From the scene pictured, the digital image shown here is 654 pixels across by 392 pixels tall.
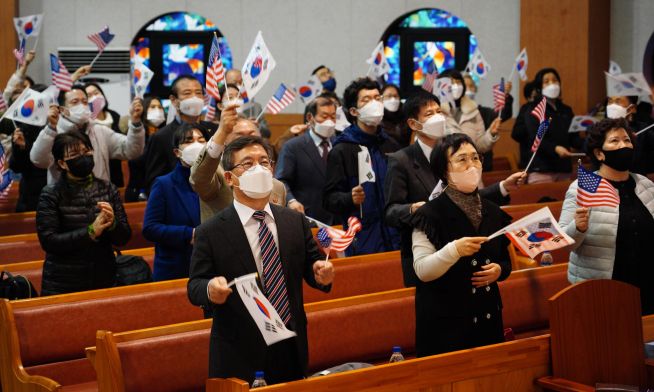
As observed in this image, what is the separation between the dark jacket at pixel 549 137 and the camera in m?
8.74

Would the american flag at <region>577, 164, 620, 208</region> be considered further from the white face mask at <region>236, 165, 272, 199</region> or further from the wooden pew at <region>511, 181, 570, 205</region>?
the wooden pew at <region>511, 181, 570, 205</region>

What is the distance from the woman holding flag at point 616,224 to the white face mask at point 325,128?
1904mm

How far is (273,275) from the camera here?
11.0 ft

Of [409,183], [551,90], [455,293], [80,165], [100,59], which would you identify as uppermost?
[100,59]

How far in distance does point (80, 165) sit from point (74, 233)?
375 millimetres

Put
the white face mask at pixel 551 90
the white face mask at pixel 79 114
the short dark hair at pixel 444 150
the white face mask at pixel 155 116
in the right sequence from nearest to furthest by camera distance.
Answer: the short dark hair at pixel 444 150
the white face mask at pixel 79 114
the white face mask at pixel 551 90
the white face mask at pixel 155 116

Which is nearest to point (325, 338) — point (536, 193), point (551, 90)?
point (536, 193)

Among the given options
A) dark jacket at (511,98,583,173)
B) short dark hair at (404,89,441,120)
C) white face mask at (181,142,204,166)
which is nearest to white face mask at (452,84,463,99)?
dark jacket at (511,98,583,173)

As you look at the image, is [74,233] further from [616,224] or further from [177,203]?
[616,224]

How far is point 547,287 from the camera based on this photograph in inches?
217

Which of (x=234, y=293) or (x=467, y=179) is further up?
(x=467, y=179)

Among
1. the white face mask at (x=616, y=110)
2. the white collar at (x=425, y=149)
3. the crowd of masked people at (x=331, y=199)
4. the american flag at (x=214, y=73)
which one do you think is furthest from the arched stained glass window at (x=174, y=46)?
the white collar at (x=425, y=149)

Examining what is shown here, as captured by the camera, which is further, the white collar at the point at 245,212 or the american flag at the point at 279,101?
the american flag at the point at 279,101

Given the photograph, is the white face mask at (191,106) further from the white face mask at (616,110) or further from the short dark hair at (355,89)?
the white face mask at (616,110)
